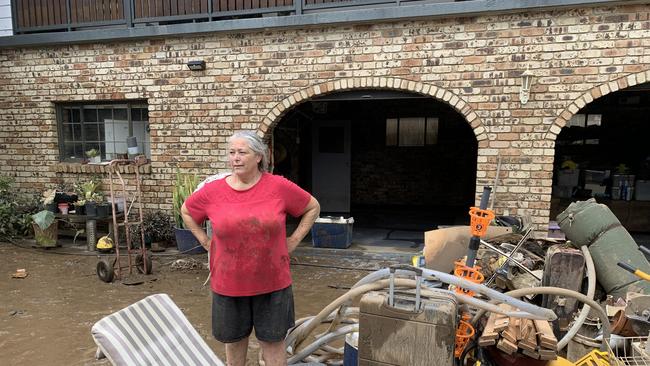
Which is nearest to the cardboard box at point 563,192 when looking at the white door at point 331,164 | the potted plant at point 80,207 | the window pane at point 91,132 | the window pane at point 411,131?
the window pane at point 411,131

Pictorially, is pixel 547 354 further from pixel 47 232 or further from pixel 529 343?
pixel 47 232

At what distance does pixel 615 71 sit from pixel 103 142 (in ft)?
25.6

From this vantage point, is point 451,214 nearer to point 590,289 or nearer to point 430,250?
point 430,250

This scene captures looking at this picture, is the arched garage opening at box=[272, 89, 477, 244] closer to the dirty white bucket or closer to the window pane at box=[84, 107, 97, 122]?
the window pane at box=[84, 107, 97, 122]

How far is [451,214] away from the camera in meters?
9.59

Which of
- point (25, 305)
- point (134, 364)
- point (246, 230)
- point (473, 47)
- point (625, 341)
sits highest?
point (473, 47)

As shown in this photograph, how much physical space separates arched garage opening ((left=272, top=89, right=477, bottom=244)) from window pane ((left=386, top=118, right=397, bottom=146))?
1.0 inches

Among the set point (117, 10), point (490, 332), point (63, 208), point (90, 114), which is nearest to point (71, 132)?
point (90, 114)

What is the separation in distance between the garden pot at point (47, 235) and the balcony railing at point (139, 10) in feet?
11.1

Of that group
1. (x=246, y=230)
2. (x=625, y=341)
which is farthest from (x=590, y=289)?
(x=246, y=230)

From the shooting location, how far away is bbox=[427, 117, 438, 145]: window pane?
1012 cm

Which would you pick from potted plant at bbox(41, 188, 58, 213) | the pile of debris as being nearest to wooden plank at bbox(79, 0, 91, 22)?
potted plant at bbox(41, 188, 58, 213)

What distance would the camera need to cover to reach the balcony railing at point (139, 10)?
616cm

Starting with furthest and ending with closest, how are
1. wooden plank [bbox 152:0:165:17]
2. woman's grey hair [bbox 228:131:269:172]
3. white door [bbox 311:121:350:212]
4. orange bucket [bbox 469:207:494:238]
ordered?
1. white door [bbox 311:121:350:212]
2. wooden plank [bbox 152:0:165:17]
3. orange bucket [bbox 469:207:494:238]
4. woman's grey hair [bbox 228:131:269:172]
